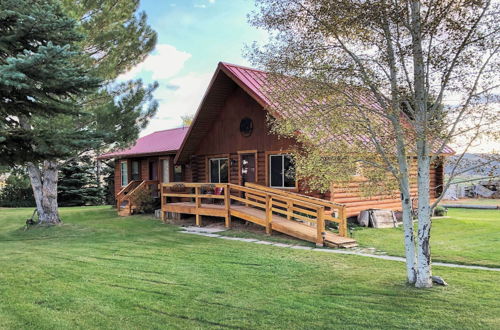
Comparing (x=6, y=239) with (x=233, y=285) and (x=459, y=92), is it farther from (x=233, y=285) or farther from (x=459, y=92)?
(x=459, y=92)

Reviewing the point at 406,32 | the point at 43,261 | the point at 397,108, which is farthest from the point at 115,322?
the point at 406,32

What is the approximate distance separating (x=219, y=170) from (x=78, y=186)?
1385 centimetres

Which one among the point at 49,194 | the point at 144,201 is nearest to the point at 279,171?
the point at 144,201

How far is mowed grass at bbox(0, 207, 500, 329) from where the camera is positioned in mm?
4496

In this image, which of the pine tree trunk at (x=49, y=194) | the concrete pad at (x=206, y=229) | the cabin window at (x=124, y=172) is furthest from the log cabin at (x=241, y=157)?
the cabin window at (x=124, y=172)

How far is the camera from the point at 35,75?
190 inches

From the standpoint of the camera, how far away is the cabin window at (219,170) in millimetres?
15625

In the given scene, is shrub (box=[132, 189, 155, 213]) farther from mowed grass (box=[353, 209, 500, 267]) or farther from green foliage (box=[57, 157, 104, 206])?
mowed grass (box=[353, 209, 500, 267])

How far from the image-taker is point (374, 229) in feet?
38.6

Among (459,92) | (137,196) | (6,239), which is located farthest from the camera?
(137,196)

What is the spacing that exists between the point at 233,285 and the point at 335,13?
416 cm

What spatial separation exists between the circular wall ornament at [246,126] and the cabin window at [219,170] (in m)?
1.59

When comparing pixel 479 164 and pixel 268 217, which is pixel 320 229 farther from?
pixel 479 164

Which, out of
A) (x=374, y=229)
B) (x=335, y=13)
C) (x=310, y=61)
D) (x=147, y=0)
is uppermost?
(x=147, y=0)
